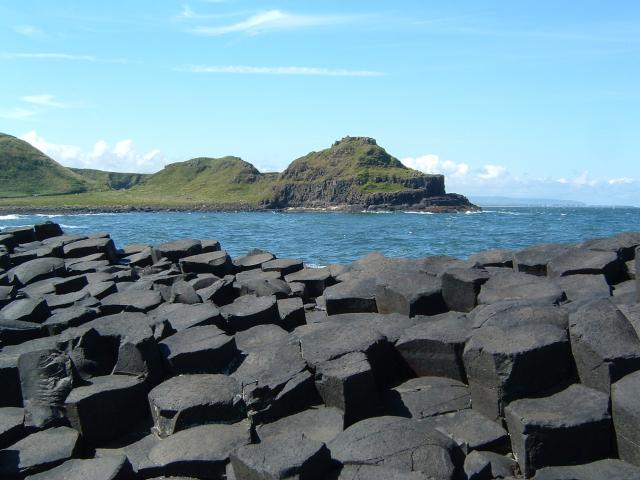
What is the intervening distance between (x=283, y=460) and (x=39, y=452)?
242 cm

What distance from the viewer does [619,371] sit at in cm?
503

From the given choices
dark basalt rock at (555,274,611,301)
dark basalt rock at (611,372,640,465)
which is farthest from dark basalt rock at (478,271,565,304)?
dark basalt rock at (611,372,640,465)

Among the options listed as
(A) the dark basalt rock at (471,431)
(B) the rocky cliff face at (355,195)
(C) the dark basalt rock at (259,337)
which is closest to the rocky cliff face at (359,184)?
(B) the rocky cliff face at (355,195)

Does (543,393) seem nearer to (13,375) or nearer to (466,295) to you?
(466,295)

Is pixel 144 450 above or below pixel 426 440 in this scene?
below

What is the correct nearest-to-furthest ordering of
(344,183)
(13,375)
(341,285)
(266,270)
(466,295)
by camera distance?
1. (13,375)
2. (466,295)
3. (341,285)
4. (266,270)
5. (344,183)

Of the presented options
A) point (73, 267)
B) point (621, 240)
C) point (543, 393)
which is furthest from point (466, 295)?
point (73, 267)

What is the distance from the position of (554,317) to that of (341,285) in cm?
397

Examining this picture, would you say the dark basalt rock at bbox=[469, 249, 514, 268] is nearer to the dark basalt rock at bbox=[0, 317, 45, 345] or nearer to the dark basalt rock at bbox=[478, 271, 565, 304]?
the dark basalt rock at bbox=[478, 271, 565, 304]

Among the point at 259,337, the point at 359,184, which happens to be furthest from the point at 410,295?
the point at 359,184

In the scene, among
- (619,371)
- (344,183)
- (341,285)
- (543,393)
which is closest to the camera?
(619,371)

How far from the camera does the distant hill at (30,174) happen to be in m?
132

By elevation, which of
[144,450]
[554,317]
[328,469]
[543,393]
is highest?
[554,317]

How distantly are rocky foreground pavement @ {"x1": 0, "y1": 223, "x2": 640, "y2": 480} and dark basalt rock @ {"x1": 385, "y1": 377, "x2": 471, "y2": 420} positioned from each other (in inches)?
0.7
